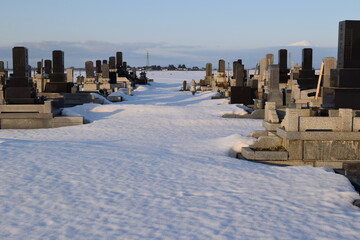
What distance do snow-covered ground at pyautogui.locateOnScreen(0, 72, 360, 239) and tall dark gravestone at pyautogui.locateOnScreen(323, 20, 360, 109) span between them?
2754mm

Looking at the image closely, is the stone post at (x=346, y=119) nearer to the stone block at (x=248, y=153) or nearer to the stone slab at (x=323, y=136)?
the stone slab at (x=323, y=136)

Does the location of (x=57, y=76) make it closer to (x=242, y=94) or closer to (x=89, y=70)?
(x=89, y=70)

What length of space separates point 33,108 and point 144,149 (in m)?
6.60

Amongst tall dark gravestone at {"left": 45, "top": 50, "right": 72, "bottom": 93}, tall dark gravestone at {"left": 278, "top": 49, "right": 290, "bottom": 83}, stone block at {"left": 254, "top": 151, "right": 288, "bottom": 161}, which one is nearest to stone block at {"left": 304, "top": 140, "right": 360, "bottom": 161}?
stone block at {"left": 254, "top": 151, "right": 288, "bottom": 161}

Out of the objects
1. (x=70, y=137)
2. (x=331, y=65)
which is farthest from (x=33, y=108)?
(x=331, y=65)

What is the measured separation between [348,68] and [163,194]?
6.75 metres

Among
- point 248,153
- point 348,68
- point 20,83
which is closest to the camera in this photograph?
point 248,153

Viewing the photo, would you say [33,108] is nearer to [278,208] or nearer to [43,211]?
[43,211]

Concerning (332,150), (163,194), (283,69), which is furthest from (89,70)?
(163,194)

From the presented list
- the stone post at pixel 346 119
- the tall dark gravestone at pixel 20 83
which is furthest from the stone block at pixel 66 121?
the stone post at pixel 346 119

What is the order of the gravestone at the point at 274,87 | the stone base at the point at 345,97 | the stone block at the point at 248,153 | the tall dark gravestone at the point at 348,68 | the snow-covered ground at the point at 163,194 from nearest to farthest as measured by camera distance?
the snow-covered ground at the point at 163,194 < the stone block at the point at 248,153 < the tall dark gravestone at the point at 348,68 < the stone base at the point at 345,97 < the gravestone at the point at 274,87

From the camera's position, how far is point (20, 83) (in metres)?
15.9

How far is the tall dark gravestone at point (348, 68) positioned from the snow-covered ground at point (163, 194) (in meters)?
2.75

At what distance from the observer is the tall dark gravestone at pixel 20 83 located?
1575cm
